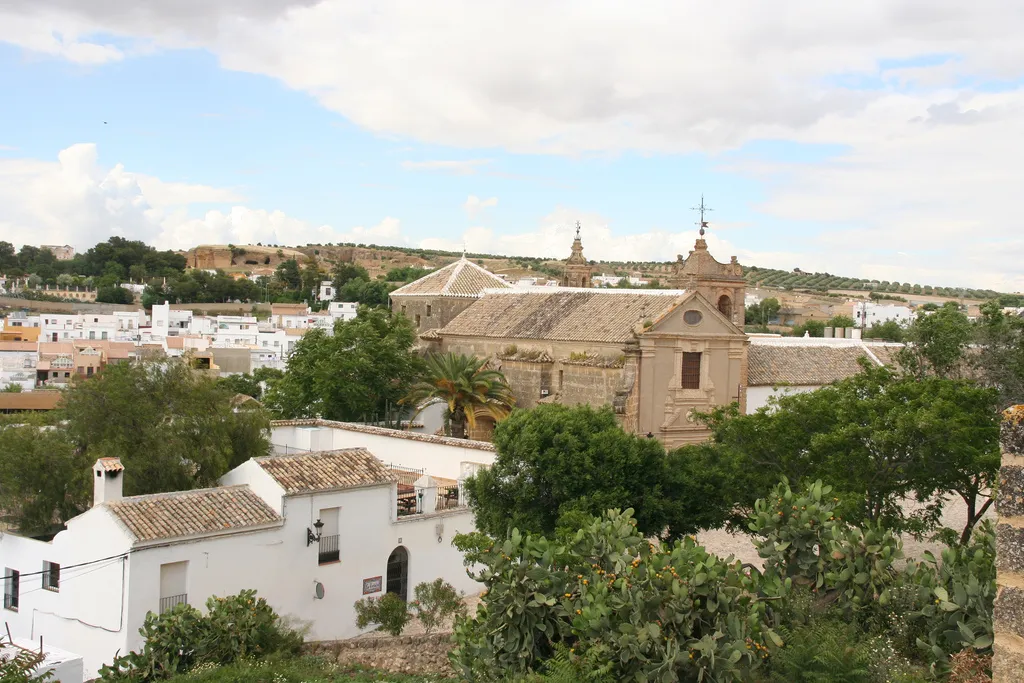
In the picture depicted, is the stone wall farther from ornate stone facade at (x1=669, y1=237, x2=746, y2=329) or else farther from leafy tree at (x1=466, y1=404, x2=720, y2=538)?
ornate stone facade at (x1=669, y1=237, x2=746, y2=329)

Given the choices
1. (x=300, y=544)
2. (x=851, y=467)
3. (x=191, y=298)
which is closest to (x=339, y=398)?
(x=300, y=544)

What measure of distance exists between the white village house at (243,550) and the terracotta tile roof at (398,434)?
5.50ft

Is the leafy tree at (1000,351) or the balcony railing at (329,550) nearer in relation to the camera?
the balcony railing at (329,550)

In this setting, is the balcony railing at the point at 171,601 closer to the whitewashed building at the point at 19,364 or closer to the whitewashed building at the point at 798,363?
the whitewashed building at the point at 798,363

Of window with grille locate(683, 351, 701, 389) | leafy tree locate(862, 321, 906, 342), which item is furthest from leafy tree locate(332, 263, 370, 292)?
window with grille locate(683, 351, 701, 389)

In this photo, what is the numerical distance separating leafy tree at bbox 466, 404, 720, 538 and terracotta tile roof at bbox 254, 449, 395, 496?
1.83m

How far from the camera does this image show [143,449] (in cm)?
1775

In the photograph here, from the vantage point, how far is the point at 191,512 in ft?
49.4

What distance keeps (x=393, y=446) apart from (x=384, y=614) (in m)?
6.93

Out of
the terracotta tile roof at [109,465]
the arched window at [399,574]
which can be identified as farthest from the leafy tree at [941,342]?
the terracotta tile roof at [109,465]

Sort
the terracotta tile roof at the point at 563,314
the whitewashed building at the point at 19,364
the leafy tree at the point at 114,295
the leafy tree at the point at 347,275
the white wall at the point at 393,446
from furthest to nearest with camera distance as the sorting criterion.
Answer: the leafy tree at the point at 347,275 < the leafy tree at the point at 114,295 < the whitewashed building at the point at 19,364 < the terracotta tile roof at the point at 563,314 < the white wall at the point at 393,446

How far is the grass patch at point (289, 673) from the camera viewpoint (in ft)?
37.9

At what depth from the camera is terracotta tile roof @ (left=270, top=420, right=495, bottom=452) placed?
2066cm

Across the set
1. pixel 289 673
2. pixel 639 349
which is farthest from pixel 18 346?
pixel 289 673
